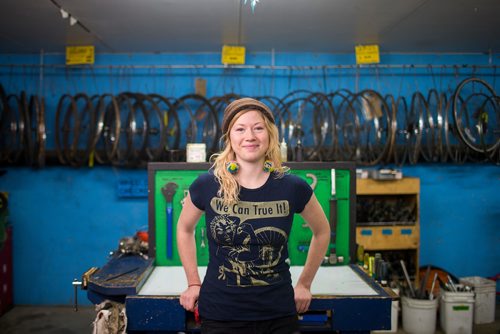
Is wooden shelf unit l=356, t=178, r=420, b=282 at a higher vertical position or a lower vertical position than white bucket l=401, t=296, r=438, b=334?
higher

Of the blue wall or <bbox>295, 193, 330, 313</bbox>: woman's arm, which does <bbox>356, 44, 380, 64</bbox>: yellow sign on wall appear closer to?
the blue wall

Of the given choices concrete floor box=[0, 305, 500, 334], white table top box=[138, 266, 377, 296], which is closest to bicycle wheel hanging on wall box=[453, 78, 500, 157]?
concrete floor box=[0, 305, 500, 334]

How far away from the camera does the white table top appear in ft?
6.79

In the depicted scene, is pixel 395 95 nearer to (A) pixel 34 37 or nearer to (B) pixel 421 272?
(B) pixel 421 272

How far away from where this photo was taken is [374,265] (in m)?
3.43

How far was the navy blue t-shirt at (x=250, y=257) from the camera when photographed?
1.62 meters

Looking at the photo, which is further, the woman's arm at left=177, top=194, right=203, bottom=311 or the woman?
the woman's arm at left=177, top=194, right=203, bottom=311

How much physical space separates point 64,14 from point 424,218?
432cm

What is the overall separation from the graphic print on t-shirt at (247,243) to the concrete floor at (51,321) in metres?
3.07

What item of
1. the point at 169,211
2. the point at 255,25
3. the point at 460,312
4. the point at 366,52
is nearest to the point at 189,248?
the point at 169,211

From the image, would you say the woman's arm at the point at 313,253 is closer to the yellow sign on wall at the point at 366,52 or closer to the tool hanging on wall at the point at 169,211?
the tool hanging on wall at the point at 169,211

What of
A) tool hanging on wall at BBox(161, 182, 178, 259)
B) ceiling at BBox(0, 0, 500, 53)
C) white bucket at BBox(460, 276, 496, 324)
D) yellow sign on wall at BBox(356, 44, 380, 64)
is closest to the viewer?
tool hanging on wall at BBox(161, 182, 178, 259)

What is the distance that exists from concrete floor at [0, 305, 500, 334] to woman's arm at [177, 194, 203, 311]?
2.75 meters

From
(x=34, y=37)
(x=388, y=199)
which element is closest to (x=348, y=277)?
(x=388, y=199)
